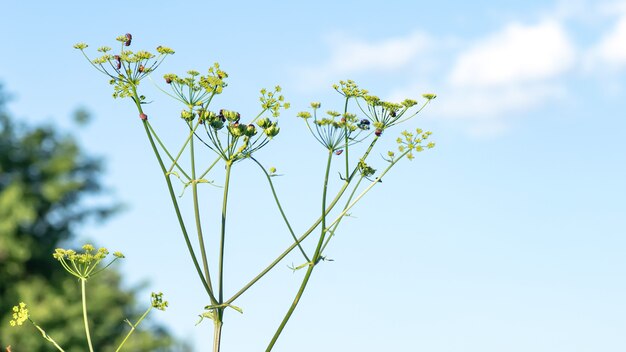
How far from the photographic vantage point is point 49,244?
1905 cm

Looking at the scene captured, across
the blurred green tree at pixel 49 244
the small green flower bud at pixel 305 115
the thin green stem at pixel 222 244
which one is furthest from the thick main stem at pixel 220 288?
the blurred green tree at pixel 49 244

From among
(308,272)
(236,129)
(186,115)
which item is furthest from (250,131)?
(308,272)

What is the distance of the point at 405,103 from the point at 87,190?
56.8 feet

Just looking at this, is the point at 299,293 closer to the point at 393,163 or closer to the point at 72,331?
the point at 393,163

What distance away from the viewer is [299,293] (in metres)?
3.27

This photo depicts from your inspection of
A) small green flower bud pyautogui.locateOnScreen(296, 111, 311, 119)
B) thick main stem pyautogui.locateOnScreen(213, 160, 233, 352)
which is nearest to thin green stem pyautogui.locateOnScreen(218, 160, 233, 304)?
thick main stem pyautogui.locateOnScreen(213, 160, 233, 352)

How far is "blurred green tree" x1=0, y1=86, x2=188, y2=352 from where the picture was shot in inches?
650

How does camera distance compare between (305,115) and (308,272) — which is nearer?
(308,272)

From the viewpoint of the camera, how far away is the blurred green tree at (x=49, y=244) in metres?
16.5

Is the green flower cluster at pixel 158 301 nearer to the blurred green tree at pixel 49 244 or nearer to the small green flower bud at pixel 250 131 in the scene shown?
the small green flower bud at pixel 250 131

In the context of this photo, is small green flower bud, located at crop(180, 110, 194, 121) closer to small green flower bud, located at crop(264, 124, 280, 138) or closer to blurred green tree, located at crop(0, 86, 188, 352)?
small green flower bud, located at crop(264, 124, 280, 138)

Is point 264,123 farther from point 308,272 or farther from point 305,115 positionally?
point 308,272

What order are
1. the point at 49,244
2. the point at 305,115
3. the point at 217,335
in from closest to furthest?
1. the point at 217,335
2. the point at 305,115
3. the point at 49,244

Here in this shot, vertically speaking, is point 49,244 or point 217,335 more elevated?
point 49,244
